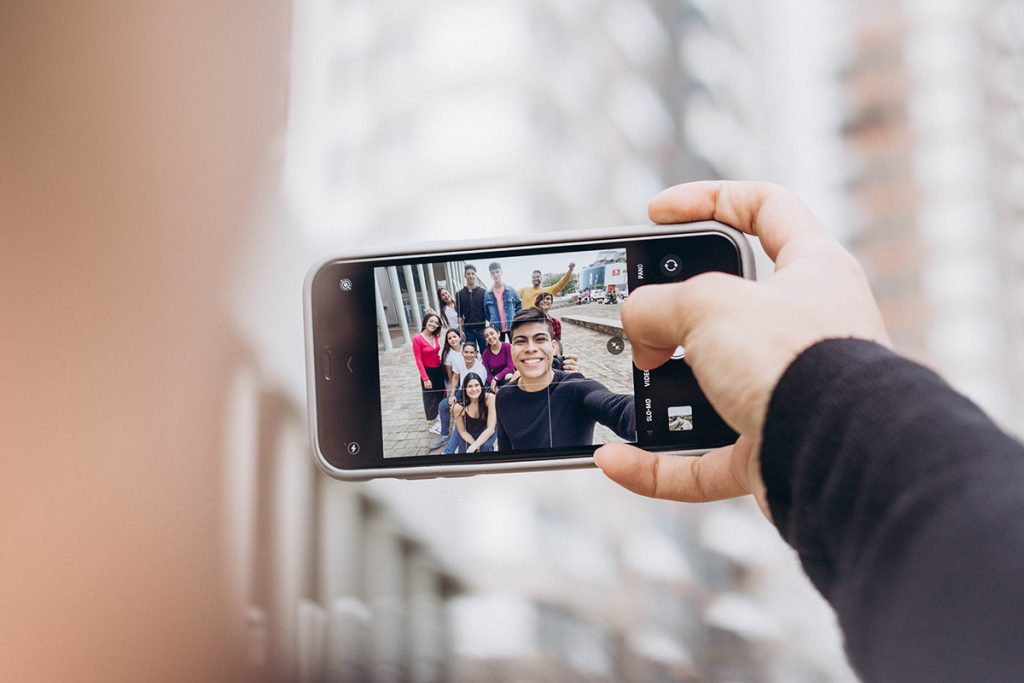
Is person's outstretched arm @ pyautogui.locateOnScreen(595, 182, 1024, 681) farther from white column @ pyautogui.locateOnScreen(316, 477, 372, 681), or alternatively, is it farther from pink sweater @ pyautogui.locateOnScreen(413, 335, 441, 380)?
white column @ pyautogui.locateOnScreen(316, 477, 372, 681)

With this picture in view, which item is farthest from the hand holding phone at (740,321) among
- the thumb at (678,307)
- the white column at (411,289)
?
the white column at (411,289)

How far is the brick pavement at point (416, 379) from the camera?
1.05 ft

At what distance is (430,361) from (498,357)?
1.2 inches

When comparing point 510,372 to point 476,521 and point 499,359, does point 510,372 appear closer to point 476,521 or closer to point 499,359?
point 499,359

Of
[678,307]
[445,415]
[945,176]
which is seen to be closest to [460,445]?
[445,415]

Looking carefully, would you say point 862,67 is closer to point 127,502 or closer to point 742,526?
point 742,526

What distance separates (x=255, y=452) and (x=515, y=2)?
31 centimetres

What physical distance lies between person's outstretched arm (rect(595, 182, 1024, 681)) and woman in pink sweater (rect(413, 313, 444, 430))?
0.11 metres

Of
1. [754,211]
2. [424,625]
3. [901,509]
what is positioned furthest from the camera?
[424,625]

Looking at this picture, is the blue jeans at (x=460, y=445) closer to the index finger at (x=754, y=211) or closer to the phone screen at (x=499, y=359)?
the phone screen at (x=499, y=359)

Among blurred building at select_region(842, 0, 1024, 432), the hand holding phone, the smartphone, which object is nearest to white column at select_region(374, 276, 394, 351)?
the smartphone

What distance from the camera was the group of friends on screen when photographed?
322 millimetres

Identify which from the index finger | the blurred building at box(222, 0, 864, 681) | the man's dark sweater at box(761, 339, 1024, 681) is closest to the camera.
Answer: the man's dark sweater at box(761, 339, 1024, 681)

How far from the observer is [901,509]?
0.59 ft
